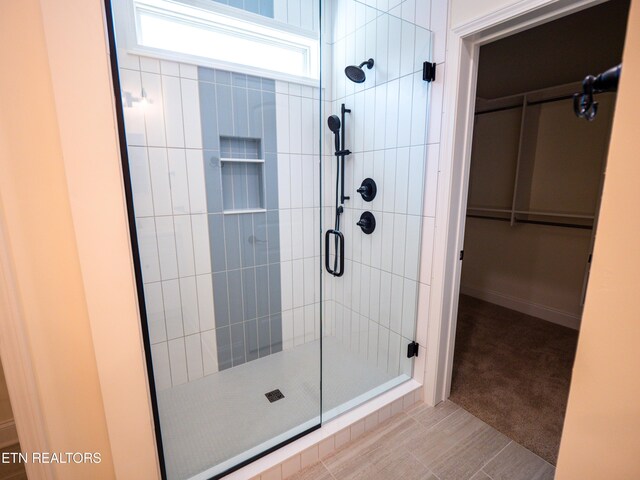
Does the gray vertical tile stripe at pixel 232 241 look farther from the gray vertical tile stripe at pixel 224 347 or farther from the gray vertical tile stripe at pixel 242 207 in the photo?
the gray vertical tile stripe at pixel 224 347

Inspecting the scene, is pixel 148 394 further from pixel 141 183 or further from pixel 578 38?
pixel 578 38

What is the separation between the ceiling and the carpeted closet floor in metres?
2.24

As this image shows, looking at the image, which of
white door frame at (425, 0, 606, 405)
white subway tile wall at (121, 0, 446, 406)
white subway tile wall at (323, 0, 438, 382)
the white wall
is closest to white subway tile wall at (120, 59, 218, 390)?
white subway tile wall at (121, 0, 446, 406)

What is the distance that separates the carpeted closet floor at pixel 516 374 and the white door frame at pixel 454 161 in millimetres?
300

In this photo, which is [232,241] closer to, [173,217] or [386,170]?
[173,217]

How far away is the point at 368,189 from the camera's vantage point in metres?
2.07

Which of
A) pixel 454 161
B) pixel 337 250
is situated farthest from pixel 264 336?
pixel 454 161

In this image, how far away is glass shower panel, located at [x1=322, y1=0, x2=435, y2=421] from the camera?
5.82 ft

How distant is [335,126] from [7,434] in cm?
260

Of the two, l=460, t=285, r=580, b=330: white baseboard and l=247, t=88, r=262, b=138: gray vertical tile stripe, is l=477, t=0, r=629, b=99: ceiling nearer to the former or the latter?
l=460, t=285, r=580, b=330: white baseboard

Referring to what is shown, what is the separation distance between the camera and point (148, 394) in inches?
45.0

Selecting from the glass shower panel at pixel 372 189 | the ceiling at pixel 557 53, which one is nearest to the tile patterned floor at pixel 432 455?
the glass shower panel at pixel 372 189

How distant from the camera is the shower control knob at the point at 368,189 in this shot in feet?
6.72

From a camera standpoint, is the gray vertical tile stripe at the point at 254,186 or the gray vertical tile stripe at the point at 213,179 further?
the gray vertical tile stripe at the point at 254,186
